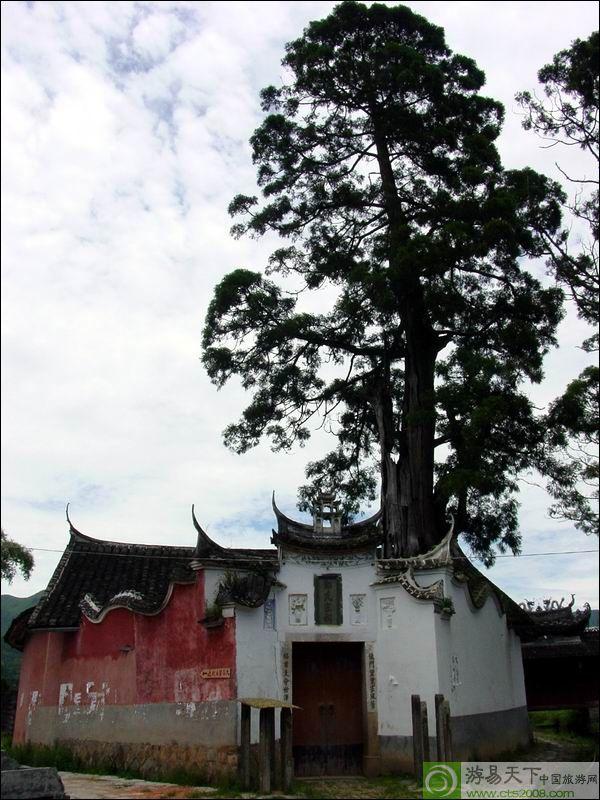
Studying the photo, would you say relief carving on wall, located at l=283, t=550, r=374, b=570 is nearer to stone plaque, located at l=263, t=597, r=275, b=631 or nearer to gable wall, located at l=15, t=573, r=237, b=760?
stone plaque, located at l=263, t=597, r=275, b=631

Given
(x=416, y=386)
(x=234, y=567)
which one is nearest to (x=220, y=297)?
(x=416, y=386)

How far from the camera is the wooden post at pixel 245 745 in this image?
34.4 feet

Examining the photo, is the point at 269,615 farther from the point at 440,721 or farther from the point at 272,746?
the point at 440,721

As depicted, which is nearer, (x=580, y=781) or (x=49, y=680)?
(x=580, y=781)

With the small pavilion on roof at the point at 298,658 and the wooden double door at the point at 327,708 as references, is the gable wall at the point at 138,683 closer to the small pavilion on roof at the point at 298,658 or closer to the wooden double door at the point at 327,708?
the small pavilion on roof at the point at 298,658

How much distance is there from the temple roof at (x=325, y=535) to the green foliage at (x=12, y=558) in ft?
13.0

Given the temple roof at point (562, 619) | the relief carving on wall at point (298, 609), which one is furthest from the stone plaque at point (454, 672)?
the temple roof at point (562, 619)

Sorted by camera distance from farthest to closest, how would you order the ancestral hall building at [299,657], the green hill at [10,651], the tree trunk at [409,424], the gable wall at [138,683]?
the green hill at [10,651] → the tree trunk at [409,424] → the ancestral hall building at [299,657] → the gable wall at [138,683]

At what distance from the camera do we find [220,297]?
16391mm

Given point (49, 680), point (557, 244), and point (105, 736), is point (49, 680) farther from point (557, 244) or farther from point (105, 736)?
point (557, 244)

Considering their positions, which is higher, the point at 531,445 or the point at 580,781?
the point at 531,445

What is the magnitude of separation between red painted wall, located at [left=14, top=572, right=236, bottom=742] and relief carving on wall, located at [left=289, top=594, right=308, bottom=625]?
47.1 inches

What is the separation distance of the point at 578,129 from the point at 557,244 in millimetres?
2221

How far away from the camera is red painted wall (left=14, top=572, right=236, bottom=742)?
38.7 ft
